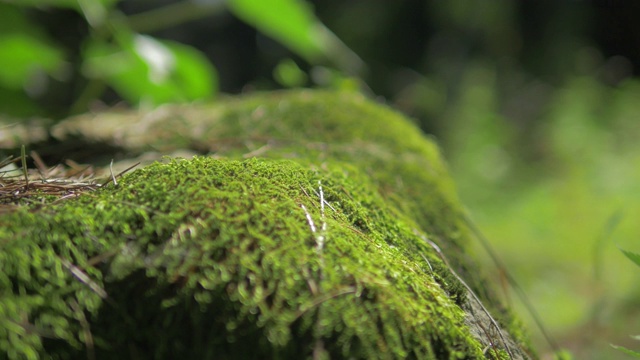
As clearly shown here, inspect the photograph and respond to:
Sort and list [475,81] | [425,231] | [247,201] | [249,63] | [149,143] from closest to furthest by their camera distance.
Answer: [247,201] < [425,231] < [149,143] < [475,81] < [249,63]

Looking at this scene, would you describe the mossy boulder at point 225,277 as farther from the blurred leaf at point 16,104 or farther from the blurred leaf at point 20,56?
the blurred leaf at point 16,104

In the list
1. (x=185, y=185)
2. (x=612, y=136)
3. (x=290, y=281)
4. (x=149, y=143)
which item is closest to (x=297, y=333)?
(x=290, y=281)

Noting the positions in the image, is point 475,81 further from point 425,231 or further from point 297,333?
point 297,333

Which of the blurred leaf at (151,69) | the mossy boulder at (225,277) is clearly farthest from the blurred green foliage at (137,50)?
the mossy boulder at (225,277)

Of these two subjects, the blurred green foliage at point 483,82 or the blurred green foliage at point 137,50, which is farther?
the blurred green foliage at point 483,82

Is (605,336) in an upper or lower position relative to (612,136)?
lower

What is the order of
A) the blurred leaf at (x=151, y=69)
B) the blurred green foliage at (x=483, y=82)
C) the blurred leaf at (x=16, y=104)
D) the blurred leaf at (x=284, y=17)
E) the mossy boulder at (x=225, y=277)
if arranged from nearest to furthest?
1. the mossy boulder at (x=225, y=277)
2. the blurred leaf at (x=284, y=17)
3. the blurred leaf at (x=151, y=69)
4. the blurred green foliage at (x=483, y=82)
5. the blurred leaf at (x=16, y=104)

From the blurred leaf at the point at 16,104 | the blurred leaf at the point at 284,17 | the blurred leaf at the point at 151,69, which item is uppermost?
the blurred leaf at the point at 284,17
